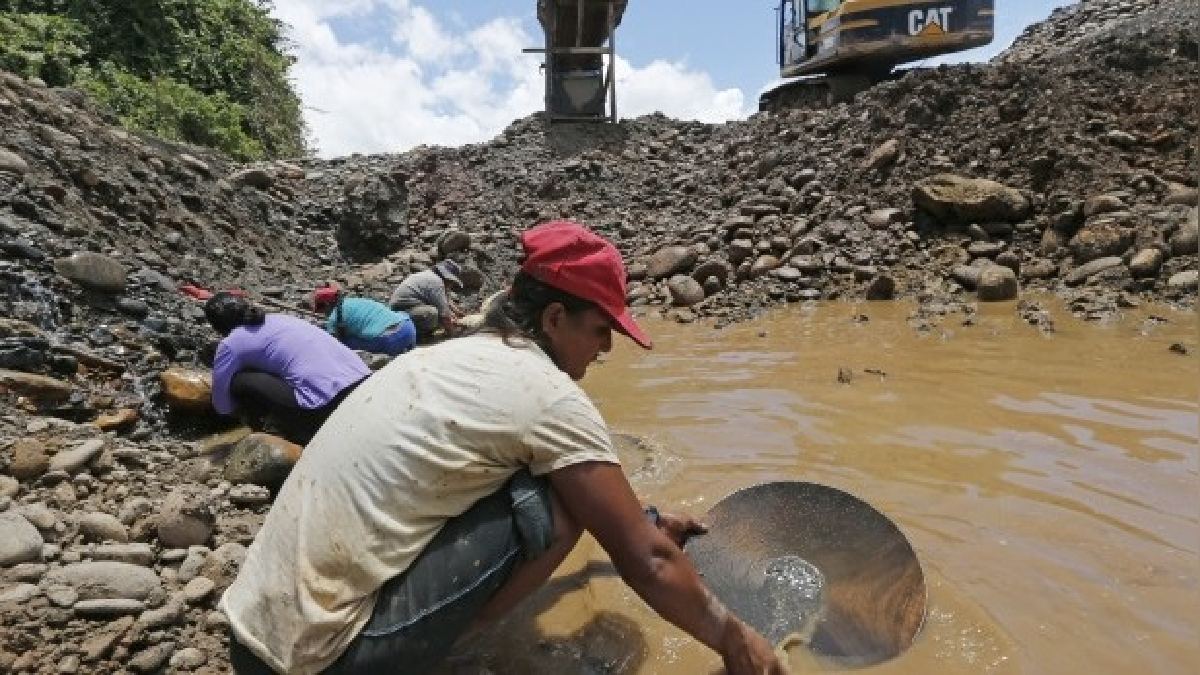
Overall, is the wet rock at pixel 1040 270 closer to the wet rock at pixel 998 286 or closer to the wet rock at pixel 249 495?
the wet rock at pixel 998 286

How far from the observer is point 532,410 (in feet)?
5.23

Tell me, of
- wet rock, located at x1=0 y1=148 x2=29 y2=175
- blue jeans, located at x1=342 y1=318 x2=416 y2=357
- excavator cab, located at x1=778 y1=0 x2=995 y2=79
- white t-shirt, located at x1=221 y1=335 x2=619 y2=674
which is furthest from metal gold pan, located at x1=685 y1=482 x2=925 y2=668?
excavator cab, located at x1=778 y1=0 x2=995 y2=79

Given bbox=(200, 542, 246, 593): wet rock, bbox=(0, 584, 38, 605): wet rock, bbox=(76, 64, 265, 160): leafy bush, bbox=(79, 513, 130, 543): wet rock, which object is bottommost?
bbox=(200, 542, 246, 593): wet rock

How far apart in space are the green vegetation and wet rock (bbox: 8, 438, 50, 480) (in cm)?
791

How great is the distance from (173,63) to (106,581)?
13.0 m

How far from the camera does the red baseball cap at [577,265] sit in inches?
69.6

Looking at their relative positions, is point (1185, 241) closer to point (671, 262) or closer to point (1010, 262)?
point (1010, 262)

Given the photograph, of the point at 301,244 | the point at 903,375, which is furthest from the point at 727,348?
the point at 301,244

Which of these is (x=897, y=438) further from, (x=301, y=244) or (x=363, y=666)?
(x=301, y=244)

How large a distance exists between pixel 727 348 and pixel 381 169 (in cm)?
772

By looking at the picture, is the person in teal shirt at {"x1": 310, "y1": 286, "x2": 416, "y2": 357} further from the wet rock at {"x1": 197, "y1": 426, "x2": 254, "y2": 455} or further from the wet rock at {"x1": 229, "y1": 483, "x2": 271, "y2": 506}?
the wet rock at {"x1": 229, "y1": 483, "x2": 271, "y2": 506}

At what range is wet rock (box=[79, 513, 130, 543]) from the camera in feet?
8.27

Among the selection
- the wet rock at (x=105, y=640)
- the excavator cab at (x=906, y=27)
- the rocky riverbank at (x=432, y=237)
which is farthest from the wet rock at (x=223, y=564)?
the excavator cab at (x=906, y=27)

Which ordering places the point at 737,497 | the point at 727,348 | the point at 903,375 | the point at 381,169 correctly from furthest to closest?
the point at 381,169 → the point at 727,348 → the point at 903,375 → the point at 737,497
